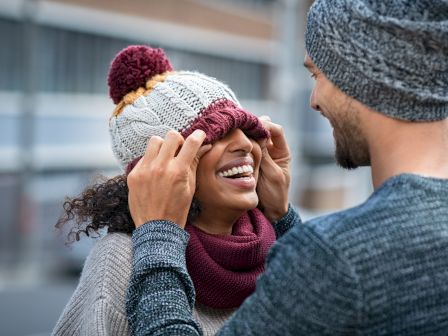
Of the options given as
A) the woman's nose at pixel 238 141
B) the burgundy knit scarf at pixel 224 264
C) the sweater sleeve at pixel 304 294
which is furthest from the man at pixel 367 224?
the woman's nose at pixel 238 141

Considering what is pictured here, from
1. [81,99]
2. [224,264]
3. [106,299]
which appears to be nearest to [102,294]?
[106,299]

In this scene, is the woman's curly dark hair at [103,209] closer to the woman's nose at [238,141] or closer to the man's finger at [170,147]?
the woman's nose at [238,141]

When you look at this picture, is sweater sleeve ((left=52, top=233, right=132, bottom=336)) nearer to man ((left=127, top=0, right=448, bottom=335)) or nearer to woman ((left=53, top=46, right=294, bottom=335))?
woman ((left=53, top=46, right=294, bottom=335))

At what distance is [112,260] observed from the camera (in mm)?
2334

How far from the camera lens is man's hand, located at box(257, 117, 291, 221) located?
2.74 metres

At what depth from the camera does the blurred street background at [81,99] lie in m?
15.8

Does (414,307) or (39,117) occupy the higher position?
(414,307)

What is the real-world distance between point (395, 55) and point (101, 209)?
112 cm

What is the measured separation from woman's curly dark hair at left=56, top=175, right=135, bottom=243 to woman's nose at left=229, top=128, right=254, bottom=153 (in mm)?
364

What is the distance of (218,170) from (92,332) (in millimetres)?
652

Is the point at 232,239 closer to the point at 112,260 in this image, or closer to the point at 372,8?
the point at 112,260

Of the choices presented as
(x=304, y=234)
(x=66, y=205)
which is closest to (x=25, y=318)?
(x=66, y=205)

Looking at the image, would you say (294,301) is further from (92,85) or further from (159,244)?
(92,85)

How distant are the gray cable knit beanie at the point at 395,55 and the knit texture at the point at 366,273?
0.18 metres
